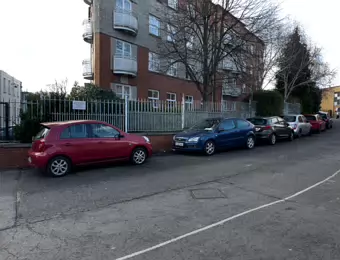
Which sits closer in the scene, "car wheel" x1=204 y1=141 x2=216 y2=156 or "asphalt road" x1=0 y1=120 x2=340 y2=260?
"asphalt road" x1=0 y1=120 x2=340 y2=260

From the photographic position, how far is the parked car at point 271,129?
15727 millimetres

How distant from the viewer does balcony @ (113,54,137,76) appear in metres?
22.2

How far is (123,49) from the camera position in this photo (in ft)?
76.7

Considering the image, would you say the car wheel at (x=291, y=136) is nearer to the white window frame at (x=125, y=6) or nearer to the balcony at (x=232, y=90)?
the balcony at (x=232, y=90)

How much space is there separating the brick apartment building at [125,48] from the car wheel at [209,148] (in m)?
9.29

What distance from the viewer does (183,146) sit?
1206cm

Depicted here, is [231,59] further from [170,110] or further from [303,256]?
[303,256]

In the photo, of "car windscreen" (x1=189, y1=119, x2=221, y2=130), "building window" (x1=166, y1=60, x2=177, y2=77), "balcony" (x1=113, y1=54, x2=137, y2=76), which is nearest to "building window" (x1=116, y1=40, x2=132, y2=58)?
"balcony" (x1=113, y1=54, x2=137, y2=76)

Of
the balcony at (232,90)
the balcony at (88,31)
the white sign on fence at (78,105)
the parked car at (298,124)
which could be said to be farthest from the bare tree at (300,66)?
the white sign on fence at (78,105)

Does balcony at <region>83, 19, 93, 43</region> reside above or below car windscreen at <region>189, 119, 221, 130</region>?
above

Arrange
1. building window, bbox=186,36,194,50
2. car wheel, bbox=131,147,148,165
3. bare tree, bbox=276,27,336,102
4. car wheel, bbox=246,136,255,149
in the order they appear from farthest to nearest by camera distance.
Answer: bare tree, bbox=276,27,336,102 → building window, bbox=186,36,194,50 → car wheel, bbox=246,136,255,149 → car wheel, bbox=131,147,148,165

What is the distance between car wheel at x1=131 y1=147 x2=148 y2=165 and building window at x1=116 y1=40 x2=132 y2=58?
47.9ft

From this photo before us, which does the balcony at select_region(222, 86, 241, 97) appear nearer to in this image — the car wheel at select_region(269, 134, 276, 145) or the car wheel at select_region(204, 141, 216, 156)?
the car wheel at select_region(269, 134, 276, 145)

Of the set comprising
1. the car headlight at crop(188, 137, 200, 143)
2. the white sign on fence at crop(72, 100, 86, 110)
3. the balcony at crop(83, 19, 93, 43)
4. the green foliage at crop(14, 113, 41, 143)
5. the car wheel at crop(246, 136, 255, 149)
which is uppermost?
the balcony at crop(83, 19, 93, 43)
